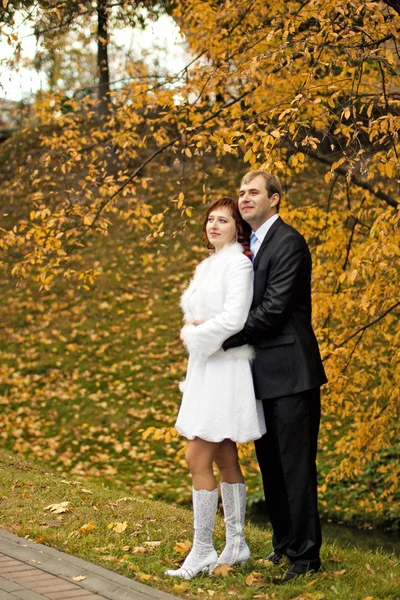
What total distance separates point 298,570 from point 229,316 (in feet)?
4.94

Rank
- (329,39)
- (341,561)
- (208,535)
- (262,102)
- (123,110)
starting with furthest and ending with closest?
(262,102), (123,110), (329,39), (341,561), (208,535)

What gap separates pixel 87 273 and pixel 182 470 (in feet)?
15.3

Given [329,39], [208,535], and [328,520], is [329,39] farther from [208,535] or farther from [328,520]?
[328,520]

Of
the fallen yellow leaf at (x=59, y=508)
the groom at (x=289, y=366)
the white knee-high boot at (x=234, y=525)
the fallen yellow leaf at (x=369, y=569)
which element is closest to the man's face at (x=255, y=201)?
the groom at (x=289, y=366)

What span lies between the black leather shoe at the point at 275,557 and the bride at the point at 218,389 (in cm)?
19

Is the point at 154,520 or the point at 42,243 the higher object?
the point at 42,243

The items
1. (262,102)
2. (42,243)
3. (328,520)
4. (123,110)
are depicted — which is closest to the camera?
(42,243)

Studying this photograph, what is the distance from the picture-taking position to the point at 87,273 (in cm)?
725

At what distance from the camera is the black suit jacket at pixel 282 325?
4383 mm

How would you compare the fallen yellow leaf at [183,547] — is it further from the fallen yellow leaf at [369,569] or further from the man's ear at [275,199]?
the man's ear at [275,199]

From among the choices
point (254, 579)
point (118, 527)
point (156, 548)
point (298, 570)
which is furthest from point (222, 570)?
point (118, 527)

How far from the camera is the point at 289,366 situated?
14.5ft

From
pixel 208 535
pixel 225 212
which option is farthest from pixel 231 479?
pixel 225 212

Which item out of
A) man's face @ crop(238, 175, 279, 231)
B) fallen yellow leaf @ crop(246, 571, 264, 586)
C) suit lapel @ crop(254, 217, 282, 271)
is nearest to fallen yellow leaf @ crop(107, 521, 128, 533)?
fallen yellow leaf @ crop(246, 571, 264, 586)
